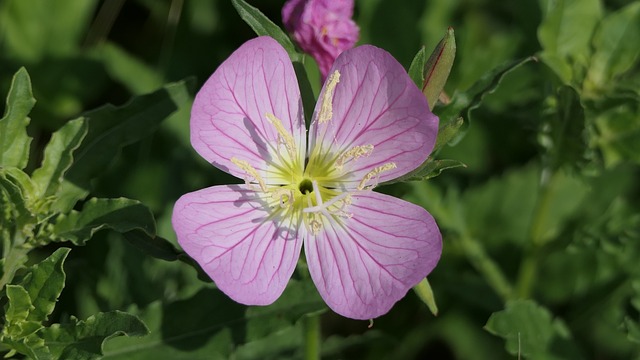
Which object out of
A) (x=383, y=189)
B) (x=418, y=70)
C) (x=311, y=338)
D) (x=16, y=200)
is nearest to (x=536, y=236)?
(x=383, y=189)

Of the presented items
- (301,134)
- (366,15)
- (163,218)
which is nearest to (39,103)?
(163,218)

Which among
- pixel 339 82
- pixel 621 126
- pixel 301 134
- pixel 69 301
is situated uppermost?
pixel 339 82

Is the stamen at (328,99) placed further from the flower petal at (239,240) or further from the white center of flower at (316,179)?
the flower petal at (239,240)

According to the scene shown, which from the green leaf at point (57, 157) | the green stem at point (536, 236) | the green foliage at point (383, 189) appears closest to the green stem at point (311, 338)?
the green foliage at point (383, 189)

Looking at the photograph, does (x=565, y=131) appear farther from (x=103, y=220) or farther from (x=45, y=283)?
(x=45, y=283)

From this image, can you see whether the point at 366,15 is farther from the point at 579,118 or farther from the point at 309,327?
the point at 309,327

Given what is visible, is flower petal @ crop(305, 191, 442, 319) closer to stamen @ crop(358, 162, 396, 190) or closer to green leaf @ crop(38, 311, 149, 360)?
stamen @ crop(358, 162, 396, 190)

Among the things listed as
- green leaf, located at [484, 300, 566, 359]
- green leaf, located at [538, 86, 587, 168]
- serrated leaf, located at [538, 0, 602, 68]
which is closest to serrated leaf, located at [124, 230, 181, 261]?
green leaf, located at [484, 300, 566, 359]

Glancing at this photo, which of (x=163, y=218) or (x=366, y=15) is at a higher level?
(x=366, y=15)
